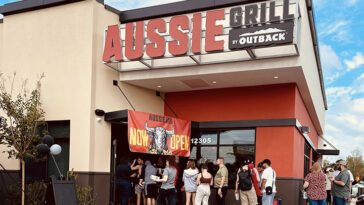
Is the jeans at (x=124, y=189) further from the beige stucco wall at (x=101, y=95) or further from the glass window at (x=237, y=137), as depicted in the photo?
the glass window at (x=237, y=137)

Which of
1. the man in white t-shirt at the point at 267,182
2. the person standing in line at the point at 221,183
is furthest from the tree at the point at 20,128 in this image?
the man in white t-shirt at the point at 267,182

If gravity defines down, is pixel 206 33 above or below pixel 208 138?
above

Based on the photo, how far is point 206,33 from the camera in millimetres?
12219

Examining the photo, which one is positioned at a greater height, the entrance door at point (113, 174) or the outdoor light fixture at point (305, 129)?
the outdoor light fixture at point (305, 129)

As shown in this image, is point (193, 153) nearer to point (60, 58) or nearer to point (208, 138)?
point (208, 138)

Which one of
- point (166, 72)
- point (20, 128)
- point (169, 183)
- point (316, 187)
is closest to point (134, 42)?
point (166, 72)

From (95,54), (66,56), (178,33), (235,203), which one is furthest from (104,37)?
A: (235,203)

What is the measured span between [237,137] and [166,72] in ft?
12.3

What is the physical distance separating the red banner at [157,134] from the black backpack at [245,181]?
314cm

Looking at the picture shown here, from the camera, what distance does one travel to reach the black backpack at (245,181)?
446 inches

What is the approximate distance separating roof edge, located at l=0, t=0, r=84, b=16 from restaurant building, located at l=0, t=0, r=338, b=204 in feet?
0.16

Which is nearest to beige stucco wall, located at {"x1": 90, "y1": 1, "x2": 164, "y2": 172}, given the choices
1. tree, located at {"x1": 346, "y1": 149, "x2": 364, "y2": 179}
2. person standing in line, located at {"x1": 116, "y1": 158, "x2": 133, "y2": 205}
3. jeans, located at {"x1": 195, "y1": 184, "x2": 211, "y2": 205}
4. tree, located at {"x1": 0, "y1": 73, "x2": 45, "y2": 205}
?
person standing in line, located at {"x1": 116, "y1": 158, "x2": 133, "y2": 205}

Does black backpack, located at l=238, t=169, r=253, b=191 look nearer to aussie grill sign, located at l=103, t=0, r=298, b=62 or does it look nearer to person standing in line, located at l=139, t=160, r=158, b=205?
person standing in line, located at l=139, t=160, r=158, b=205

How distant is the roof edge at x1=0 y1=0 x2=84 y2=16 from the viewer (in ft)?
46.1
